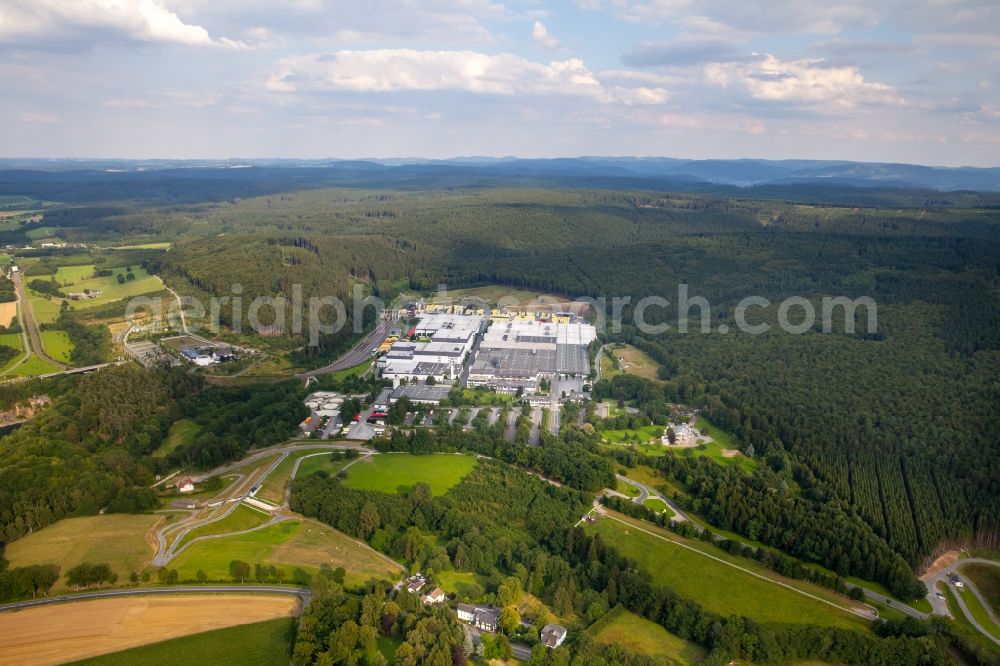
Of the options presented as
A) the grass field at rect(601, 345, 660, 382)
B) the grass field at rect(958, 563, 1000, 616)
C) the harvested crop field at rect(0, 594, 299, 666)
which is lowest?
the grass field at rect(958, 563, 1000, 616)

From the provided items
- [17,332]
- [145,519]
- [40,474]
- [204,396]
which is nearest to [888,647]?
[145,519]

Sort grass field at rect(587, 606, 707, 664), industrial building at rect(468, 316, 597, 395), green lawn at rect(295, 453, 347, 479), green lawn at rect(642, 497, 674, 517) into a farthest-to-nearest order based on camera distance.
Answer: industrial building at rect(468, 316, 597, 395)
green lawn at rect(295, 453, 347, 479)
green lawn at rect(642, 497, 674, 517)
grass field at rect(587, 606, 707, 664)

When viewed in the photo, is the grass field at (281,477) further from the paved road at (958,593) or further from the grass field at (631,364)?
the paved road at (958,593)

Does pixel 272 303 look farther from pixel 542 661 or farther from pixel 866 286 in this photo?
pixel 866 286

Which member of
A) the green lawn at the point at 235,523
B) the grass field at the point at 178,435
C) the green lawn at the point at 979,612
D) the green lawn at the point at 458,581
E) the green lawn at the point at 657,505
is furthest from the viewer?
the grass field at the point at 178,435

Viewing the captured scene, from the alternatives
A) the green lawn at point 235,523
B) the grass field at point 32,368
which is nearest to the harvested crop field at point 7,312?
the grass field at point 32,368

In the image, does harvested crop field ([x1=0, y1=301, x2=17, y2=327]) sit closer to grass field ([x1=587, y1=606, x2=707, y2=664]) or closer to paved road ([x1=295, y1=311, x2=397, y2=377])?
paved road ([x1=295, y1=311, x2=397, y2=377])

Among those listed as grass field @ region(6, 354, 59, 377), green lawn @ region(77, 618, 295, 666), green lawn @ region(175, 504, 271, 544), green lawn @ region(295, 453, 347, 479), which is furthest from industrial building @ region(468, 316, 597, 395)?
grass field @ region(6, 354, 59, 377)

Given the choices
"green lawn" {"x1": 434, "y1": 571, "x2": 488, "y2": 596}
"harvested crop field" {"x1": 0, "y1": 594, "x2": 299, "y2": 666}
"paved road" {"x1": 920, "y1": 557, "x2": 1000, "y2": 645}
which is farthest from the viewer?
"green lawn" {"x1": 434, "y1": 571, "x2": 488, "y2": 596}
